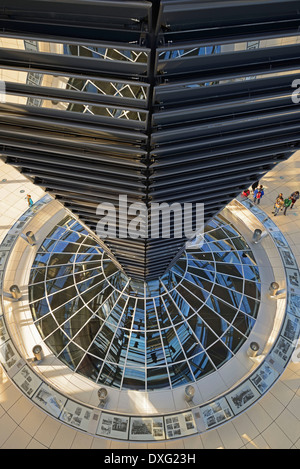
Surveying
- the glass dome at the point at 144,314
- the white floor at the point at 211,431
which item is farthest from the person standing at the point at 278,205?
the white floor at the point at 211,431

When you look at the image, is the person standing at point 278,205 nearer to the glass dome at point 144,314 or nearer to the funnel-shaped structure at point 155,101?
the glass dome at point 144,314

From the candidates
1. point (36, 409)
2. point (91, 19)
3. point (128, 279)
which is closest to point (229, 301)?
point (128, 279)

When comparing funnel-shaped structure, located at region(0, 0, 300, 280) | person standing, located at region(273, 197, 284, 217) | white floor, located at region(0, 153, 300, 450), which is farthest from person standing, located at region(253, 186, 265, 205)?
funnel-shaped structure, located at region(0, 0, 300, 280)

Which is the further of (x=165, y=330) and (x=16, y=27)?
(x=165, y=330)

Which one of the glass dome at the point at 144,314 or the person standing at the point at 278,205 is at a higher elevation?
the person standing at the point at 278,205

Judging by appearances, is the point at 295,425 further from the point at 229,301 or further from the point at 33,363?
the point at 33,363

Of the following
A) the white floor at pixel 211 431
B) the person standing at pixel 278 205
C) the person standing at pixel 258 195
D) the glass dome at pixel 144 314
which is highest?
the person standing at pixel 258 195

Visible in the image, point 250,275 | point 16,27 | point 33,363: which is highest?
point 16,27
